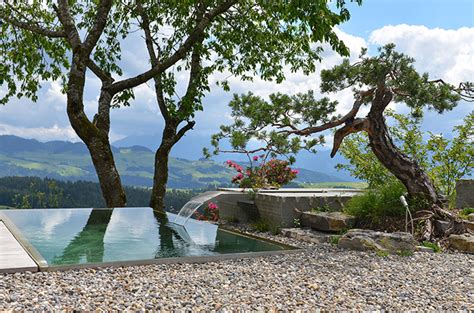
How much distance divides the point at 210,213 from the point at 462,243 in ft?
18.3

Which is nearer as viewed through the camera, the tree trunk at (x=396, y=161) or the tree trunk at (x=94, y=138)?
the tree trunk at (x=396, y=161)

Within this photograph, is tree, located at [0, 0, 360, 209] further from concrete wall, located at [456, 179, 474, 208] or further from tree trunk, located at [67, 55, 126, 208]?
concrete wall, located at [456, 179, 474, 208]

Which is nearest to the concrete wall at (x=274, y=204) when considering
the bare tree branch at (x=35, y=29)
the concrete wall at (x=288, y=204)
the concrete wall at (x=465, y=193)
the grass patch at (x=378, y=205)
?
the concrete wall at (x=288, y=204)

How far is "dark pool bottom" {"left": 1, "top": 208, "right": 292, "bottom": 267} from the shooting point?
16.2 ft

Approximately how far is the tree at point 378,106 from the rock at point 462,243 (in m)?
0.35

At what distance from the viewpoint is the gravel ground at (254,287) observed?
10.9 ft

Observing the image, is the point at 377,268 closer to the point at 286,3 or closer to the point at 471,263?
the point at 471,263

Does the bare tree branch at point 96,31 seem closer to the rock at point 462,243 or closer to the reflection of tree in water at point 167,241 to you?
the reflection of tree in water at point 167,241

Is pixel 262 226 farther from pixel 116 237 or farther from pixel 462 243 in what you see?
pixel 462 243

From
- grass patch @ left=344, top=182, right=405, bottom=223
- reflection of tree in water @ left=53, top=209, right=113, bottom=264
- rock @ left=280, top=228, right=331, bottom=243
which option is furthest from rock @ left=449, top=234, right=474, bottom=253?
reflection of tree in water @ left=53, top=209, right=113, bottom=264

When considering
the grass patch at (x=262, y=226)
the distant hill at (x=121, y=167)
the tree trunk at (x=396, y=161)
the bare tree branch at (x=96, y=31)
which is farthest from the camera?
the distant hill at (x=121, y=167)

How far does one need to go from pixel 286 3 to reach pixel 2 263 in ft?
15.1

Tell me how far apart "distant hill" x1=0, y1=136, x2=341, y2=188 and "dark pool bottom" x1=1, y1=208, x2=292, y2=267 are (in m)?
46.2

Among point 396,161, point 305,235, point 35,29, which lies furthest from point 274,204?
point 35,29
